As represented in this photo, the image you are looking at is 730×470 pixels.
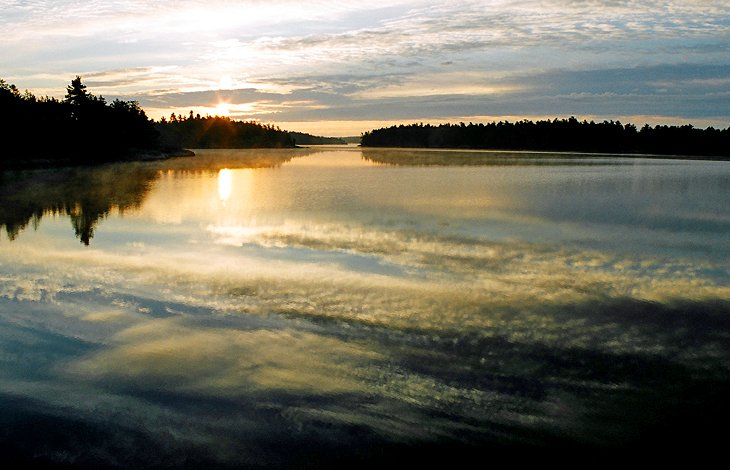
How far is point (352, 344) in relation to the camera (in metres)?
10.3

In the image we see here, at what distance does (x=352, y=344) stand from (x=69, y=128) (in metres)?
101

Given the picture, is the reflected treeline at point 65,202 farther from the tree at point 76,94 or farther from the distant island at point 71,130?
the tree at point 76,94

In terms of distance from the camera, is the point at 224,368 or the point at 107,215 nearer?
the point at 224,368

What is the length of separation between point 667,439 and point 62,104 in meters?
115

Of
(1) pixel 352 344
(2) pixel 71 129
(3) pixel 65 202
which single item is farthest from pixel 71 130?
(1) pixel 352 344

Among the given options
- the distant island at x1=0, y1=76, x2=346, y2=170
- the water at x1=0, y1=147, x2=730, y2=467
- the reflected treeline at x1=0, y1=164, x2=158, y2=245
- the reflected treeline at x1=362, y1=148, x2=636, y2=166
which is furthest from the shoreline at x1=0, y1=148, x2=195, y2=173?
the water at x1=0, y1=147, x2=730, y2=467

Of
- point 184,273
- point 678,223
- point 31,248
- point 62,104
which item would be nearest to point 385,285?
point 184,273

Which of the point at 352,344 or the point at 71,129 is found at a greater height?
the point at 71,129

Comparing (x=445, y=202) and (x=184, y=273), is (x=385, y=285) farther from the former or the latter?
(x=445, y=202)

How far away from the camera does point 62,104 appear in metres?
104

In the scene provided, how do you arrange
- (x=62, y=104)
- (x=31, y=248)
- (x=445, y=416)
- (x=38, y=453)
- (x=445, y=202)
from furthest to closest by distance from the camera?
1. (x=62, y=104)
2. (x=445, y=202)
3. (x=31, y=248)
4. (x=445, y=416)
5. (x=38, y=453)

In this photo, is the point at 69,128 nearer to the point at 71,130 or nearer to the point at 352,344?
the point at 71,130

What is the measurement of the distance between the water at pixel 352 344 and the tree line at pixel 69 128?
6400 centimetres

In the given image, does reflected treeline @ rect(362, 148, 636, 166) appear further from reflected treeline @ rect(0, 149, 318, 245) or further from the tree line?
reflected treeline @ rect(0, 149, 318, 245)
